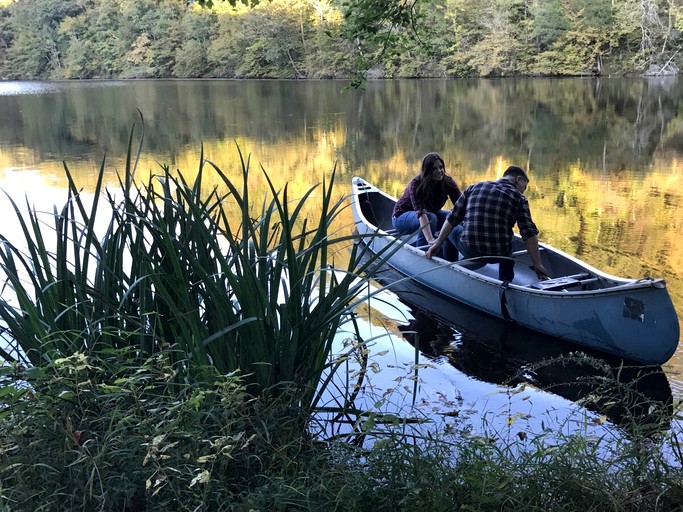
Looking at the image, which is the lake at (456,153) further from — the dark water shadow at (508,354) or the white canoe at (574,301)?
the white canoe at (574,301)

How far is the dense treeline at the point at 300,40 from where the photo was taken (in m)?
37.1

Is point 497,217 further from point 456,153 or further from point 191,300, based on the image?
point 456,153

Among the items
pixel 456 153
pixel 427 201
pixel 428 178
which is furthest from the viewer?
pixel 456 153

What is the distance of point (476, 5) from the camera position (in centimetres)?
4169

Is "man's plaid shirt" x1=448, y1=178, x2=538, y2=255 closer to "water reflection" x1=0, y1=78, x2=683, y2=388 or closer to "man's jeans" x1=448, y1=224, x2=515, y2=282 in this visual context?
"man's jeans" x1=448, y1=224, x2=515, y2=282

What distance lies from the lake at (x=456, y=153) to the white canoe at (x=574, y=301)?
188mm

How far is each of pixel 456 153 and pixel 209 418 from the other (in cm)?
1374

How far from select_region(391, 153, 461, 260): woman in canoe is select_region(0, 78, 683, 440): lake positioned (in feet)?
2.21

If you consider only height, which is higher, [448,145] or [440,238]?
[440,238]

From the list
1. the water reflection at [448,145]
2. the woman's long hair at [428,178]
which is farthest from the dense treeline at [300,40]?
the woman's long hair at [428,178]

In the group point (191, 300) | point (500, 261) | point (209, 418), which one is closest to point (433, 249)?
point (500, 261)

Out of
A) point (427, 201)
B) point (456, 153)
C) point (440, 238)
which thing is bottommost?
point (456, 153)

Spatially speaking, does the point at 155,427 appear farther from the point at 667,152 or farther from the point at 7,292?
the point at 667,152

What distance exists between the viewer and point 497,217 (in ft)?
17.1
